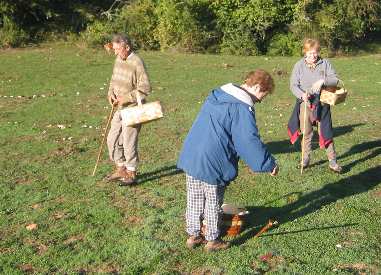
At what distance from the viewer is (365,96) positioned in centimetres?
1565

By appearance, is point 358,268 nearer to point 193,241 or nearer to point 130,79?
point 193,241

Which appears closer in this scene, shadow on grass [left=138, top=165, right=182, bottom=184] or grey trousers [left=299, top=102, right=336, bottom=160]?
shadow on grass [left=138, top=165, right=182, bottom=184]

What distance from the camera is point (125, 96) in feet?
25.3

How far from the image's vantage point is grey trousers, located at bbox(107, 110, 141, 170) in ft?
25.4

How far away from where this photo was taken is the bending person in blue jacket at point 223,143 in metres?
5.45

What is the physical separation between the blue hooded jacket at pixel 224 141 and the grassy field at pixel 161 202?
2.98 feet

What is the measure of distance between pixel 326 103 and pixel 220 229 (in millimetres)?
3102

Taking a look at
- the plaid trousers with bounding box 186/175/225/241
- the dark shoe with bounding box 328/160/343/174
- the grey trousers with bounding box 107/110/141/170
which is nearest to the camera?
the plaid trousers with bounding box 186/175/225/241

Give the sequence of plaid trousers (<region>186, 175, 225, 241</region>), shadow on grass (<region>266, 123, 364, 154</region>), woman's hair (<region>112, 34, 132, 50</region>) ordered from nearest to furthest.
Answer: plaid trousers (<region>186, 175, 225, 241</region>) < woman's hair (<region>112, 34, 132, 50</region>) < shadow on grass (<region>266, 123, 364, 154</region>)

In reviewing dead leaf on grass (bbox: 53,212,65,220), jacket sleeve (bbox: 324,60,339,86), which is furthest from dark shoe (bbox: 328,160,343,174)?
dead leaf on grass (bbox: 53,212,65,220)

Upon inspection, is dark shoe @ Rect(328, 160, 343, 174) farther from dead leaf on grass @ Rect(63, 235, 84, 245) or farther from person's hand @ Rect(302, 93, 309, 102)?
dead leaf on grass @ Rect(63, 235, 84, 245)

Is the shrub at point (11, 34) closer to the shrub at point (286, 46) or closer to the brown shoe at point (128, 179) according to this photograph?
the shrub at point (286, 46)

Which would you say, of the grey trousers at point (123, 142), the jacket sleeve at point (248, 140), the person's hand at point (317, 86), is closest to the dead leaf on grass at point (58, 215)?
the grey trousers at point (123, 142)

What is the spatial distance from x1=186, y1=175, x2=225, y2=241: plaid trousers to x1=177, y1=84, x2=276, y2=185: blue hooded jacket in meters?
0.14
